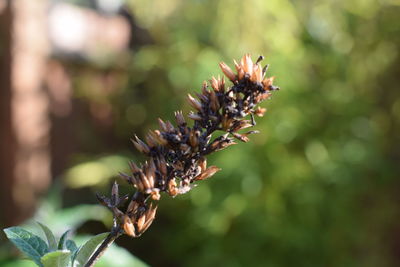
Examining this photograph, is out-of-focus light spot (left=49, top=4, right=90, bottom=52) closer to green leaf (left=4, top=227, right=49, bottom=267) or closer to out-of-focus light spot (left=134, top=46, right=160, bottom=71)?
out-of-focus light spot (left=134, top=46, right=160, bottom=71)

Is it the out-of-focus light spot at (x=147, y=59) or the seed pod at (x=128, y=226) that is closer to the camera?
the seed pod at (x=128, y=226)

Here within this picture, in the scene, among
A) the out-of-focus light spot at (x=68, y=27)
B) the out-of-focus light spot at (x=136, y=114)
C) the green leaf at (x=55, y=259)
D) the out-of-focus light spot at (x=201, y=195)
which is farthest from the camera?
the out-of-focus light spot at (x=136, y=114)

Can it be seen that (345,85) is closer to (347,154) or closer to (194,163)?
(347,154)

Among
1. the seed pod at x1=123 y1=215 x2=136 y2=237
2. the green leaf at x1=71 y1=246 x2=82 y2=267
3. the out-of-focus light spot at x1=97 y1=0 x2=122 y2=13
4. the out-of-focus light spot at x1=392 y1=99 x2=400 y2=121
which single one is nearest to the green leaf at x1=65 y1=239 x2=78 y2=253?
the green leaf at x1=71 y1=246 x2=82 y2=267

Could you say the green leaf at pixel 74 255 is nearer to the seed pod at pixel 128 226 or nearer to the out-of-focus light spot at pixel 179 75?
the seed pod at pixel 128 226

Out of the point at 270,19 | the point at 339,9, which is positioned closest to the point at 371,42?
the point at 339,9

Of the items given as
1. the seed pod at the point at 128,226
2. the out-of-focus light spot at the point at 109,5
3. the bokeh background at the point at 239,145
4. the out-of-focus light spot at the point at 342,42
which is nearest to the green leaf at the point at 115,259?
the seed pod at the point at 128,226

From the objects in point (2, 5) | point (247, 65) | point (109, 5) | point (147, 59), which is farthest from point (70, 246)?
point (109, 5)
